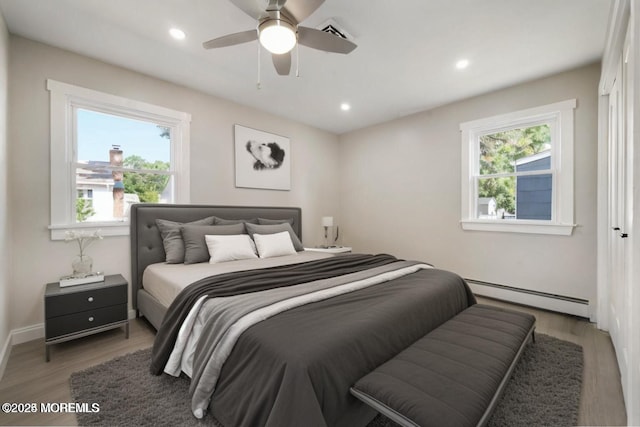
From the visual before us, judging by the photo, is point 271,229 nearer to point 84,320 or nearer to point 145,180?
point 145,180

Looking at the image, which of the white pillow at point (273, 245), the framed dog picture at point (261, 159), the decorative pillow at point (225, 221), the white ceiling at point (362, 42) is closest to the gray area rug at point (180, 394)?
the white pillow at point (273, 245)

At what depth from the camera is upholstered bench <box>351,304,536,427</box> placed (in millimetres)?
1114

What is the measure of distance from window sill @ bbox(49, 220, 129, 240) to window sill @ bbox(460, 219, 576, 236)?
4129 millimetres

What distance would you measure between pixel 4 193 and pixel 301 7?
2639mm

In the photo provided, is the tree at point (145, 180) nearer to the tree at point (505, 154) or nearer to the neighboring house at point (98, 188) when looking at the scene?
the neighboring house at point (98, 188)

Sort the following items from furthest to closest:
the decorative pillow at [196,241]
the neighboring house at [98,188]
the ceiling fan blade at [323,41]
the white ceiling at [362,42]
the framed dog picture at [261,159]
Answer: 1. the framed dog picture at [261,159]
2. the decorative pillow at [196,241]
3. the neighboring house at [98,188]
4. the white ceiling at [362,42]
5. the ceiling fan blade at [323,41]

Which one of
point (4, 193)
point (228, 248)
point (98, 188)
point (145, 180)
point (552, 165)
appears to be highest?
point (552, 165)

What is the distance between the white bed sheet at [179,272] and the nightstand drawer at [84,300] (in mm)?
278

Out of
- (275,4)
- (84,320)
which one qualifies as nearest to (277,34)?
(275,4)

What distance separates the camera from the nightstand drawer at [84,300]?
7.22 ft

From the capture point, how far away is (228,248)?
302 centimetres

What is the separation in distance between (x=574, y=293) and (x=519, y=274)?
0.51 meters

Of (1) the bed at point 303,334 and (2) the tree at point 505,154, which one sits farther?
(2) the tree at point 505,154

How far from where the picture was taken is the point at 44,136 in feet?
8.43
